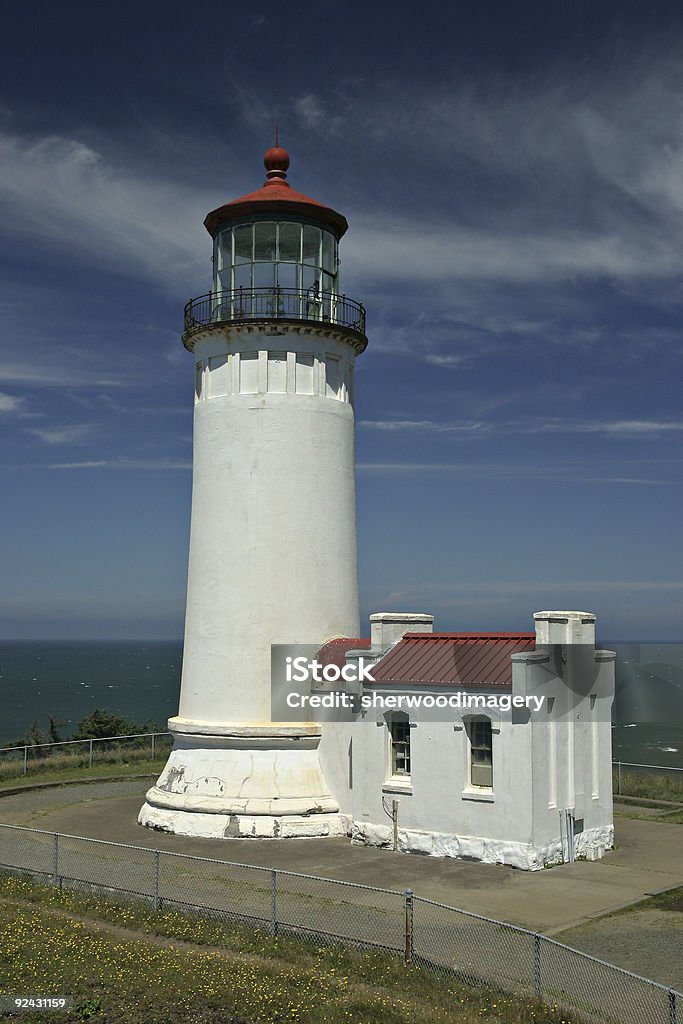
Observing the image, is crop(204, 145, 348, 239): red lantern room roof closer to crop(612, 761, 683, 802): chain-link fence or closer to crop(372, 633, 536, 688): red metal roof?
crop(372, 633, 536, 688): red metal roof

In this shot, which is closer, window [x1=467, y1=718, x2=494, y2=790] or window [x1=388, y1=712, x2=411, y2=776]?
window [x1=467, y1=718, x2=494, y2=790]

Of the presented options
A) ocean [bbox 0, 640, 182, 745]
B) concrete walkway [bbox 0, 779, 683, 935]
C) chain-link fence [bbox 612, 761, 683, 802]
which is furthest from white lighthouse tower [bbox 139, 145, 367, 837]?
ocean [bbox 0, 640, 182, 745]

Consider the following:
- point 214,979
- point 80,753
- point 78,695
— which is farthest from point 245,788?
point 78,695

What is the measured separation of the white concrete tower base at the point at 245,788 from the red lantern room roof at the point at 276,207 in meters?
11.2

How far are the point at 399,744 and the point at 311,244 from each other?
11.2m

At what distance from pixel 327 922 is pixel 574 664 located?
8285 mm

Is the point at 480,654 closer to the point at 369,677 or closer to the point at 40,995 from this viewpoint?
the point at 369,677

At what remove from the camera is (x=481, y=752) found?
63.8 ft

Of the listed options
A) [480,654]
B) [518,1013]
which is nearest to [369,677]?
[480,654]

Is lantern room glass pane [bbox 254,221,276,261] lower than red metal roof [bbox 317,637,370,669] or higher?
higher

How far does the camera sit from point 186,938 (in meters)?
13.7

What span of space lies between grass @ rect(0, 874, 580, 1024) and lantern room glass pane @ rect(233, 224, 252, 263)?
1444 centimetres

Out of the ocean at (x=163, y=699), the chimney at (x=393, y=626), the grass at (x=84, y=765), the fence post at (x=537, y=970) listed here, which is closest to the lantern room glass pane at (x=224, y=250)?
the chimney at (x=393, y=626)

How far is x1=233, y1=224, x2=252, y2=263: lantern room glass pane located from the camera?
23.2 metres
